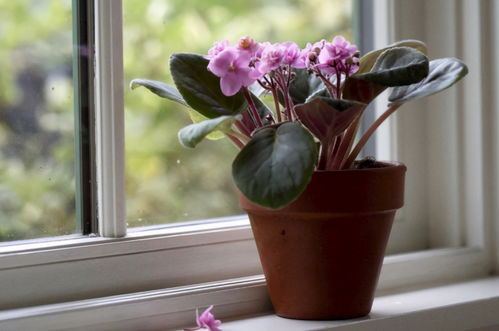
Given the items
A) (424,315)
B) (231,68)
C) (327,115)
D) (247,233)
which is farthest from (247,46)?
(424,315)

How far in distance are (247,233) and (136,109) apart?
261 millimetres

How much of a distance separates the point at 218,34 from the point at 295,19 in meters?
0.16

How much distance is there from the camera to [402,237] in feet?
4.45

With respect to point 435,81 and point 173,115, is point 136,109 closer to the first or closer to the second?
point 173,115

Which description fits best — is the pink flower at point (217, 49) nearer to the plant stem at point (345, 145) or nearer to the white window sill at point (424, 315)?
the plant stem at point (345, 145)

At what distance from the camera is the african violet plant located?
865mm

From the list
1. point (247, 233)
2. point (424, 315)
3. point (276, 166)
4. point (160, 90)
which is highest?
point (160, 90)

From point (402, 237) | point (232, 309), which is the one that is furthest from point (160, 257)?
point (402, 237)

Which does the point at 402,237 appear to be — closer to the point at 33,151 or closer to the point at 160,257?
the point at 160,257

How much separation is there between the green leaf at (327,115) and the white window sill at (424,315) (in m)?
0.26

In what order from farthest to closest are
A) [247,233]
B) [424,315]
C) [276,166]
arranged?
1. [247,233]
2. [424,315]
3. [276,166]

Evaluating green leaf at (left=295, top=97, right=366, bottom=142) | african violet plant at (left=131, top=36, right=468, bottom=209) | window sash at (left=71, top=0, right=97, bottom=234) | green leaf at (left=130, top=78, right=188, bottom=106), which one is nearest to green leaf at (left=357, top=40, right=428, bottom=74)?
african violet plant at (left=131, top=36, right=468, bottom=209)

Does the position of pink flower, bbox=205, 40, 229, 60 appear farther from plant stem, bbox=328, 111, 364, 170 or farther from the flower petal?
plant stem, bbox=328, 111, 364, 170

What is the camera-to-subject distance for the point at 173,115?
1225mm
